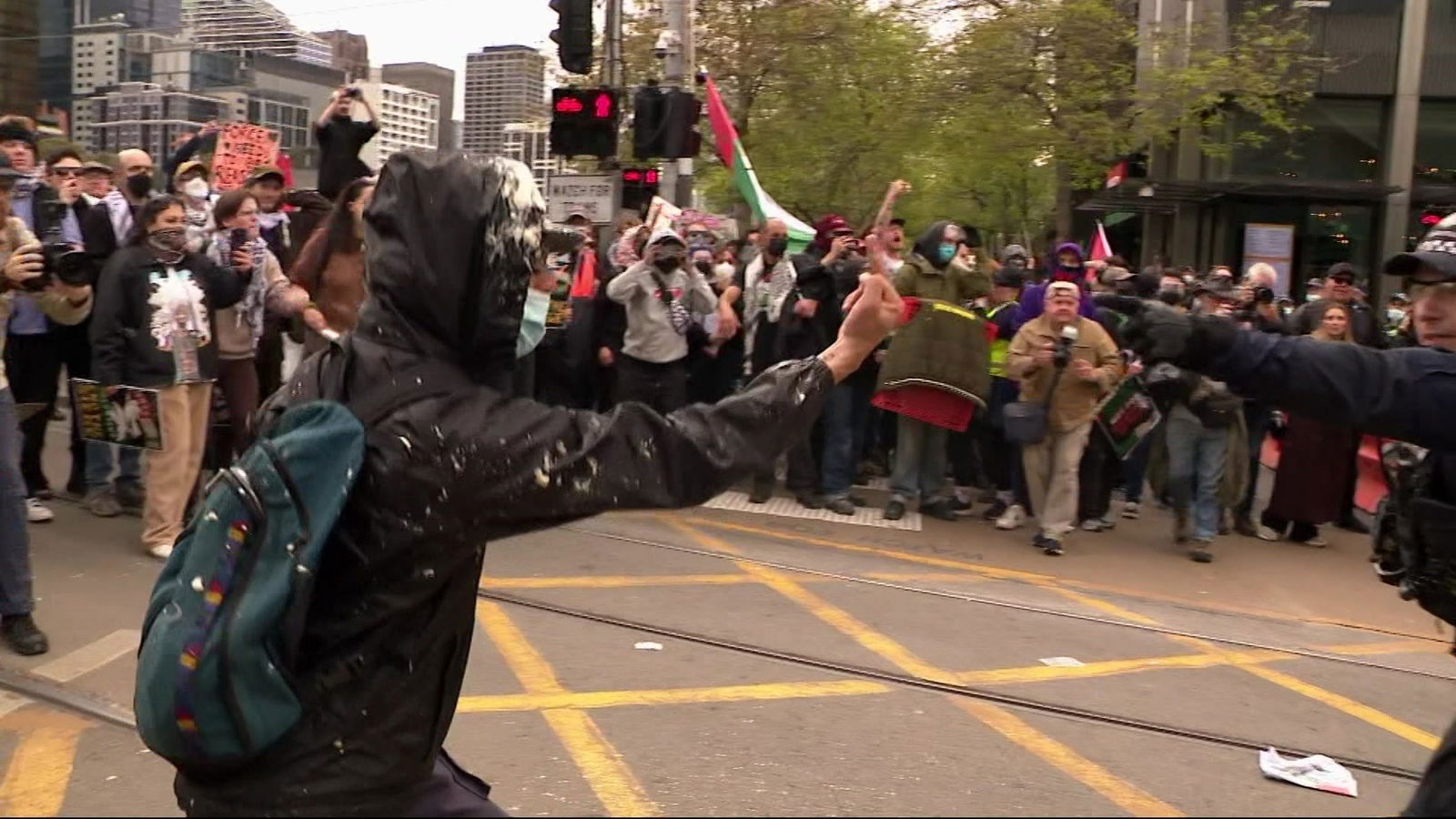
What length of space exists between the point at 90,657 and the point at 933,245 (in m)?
5.70

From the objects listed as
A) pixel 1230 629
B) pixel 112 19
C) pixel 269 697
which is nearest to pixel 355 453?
pixel 269 697

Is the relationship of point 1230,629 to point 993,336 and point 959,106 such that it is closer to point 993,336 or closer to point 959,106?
point 993,336

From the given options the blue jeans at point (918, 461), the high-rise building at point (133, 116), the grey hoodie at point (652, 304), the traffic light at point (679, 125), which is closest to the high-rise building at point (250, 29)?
the high-rise building at point (133, 116)

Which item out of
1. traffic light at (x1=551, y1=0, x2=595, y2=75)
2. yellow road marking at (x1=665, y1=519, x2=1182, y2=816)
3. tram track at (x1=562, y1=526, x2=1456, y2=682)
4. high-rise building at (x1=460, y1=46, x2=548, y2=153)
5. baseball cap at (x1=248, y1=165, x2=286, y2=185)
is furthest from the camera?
high-rise building at (x1=460, y1=46, x2=548, y2=153)

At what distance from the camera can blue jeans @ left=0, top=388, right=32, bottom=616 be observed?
492cm

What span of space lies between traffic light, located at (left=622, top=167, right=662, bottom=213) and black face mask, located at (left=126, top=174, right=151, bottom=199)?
5.45 metres

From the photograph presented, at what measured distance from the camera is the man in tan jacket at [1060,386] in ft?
26.8

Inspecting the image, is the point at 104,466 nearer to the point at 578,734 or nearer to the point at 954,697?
the point at 578,734

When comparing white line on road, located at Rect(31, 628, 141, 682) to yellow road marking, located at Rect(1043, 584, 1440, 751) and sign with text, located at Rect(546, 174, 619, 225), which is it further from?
sign with text, located at Rect(546, 174, 619, 225)

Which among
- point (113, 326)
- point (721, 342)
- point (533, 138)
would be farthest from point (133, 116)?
point (113, 326)

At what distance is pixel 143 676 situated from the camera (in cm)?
185

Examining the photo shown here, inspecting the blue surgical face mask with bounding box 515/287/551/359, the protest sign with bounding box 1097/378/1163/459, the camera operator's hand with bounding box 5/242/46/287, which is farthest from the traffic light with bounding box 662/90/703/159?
the blue surgical face mask with bounding box 515/287/551/359

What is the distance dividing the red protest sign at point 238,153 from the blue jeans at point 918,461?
474 cm

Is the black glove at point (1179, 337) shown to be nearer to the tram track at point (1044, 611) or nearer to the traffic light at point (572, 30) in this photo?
the tram track at point (1044, 611)
